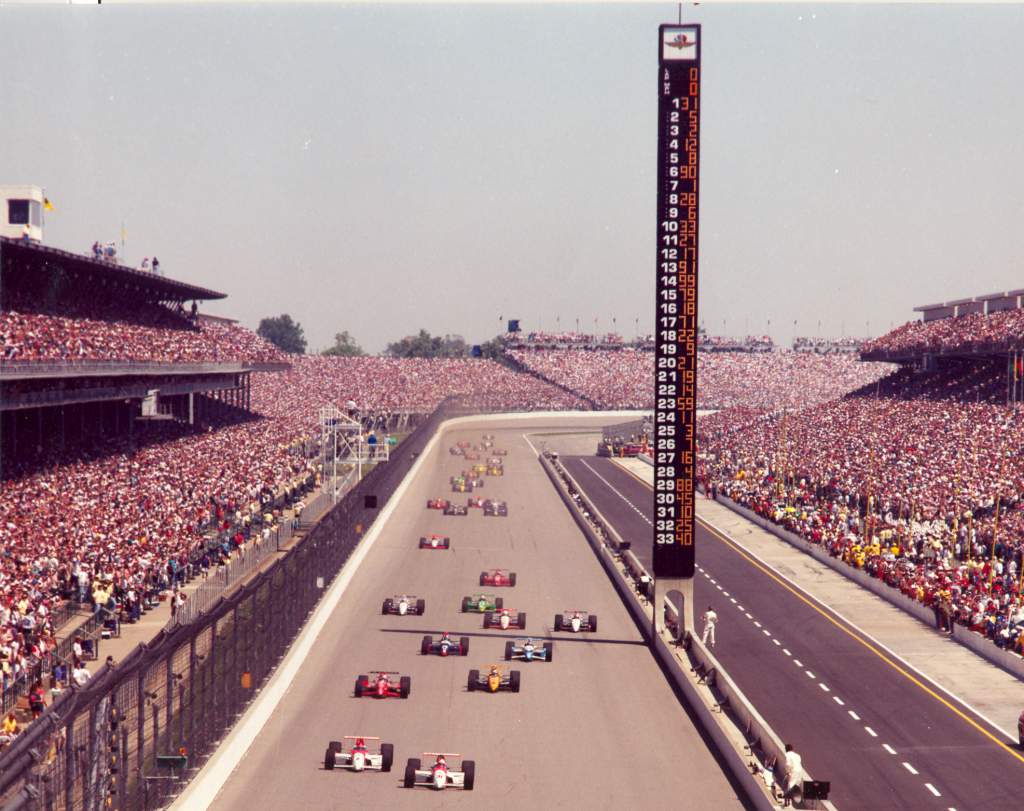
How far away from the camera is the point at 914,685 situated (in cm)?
3062

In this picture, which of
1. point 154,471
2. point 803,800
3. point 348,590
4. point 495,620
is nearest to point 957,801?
point 803,800

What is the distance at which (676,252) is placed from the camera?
31.4m

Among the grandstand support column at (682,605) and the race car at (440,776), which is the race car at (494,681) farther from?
the race car at (440,776)

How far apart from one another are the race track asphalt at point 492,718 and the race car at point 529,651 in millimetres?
328

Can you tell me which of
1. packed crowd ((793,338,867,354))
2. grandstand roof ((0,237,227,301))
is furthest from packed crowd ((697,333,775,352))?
grandstand roof ((0,237,227,301))

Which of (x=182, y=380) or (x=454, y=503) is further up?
(x=182, y=380)

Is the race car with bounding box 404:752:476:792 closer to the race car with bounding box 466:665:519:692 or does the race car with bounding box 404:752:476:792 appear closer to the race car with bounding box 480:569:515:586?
the race car with bounding box 466:665:519:692

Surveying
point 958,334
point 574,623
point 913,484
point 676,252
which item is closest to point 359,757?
point 574,623

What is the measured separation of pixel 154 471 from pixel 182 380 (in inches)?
725

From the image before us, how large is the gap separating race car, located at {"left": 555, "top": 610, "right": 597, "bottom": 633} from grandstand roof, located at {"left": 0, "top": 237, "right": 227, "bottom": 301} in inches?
918

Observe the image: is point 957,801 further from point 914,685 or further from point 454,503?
point 454,503

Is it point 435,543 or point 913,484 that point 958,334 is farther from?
point 435,543

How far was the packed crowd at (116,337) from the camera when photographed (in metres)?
44.2

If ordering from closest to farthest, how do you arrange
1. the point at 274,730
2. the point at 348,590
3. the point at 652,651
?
the point at 274,730
the point at 652,651
the point at 348,590
